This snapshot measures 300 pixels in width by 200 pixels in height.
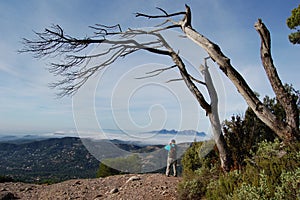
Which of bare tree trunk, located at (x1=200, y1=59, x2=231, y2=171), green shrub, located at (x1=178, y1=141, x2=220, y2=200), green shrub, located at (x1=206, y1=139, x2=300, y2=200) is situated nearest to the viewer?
green shrub, located at (x1=206, y1=139, x2=300, y2=200)

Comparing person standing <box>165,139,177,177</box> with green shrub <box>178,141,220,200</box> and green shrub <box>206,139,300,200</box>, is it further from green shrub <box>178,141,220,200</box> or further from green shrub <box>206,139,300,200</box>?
green shrub <box>206,139,300,200</box>

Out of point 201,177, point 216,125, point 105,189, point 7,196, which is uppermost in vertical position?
point 216,125

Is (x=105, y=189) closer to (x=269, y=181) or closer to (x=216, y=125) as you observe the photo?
(x=216, y=125)

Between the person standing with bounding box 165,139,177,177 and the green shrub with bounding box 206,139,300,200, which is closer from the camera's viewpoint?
the green shrub with bounding box 206,139,300,200

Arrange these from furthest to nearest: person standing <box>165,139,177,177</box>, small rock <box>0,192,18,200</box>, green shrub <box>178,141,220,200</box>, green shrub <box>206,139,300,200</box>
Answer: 1. person standing <box>165,139,177,177</box>
2. small rock <box>0,192,18,200</box>
3. green shrub <box>178,141,220,200</box>
4. green shrub <box>206,139,300,200</box>

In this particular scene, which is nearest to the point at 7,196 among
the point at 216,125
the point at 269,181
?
the point at 216,125

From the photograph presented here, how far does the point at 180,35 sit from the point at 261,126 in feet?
13.3

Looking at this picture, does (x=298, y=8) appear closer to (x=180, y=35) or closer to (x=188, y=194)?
(x=180, y=35)

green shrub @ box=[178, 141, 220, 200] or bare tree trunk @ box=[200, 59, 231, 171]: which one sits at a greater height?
bare tree trunk @ box=[200, 59, 231, 171]

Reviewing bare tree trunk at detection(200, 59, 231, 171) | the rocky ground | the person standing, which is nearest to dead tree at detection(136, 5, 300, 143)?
bare tree trunk at detection(200, 59, 231, 171)

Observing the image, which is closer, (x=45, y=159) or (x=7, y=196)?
(x=7, y=196)

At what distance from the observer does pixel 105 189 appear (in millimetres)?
7824

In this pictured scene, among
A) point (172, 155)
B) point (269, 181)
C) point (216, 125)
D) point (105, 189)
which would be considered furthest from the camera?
point (172, 155)

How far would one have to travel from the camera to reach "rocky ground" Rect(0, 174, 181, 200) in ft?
22.4
